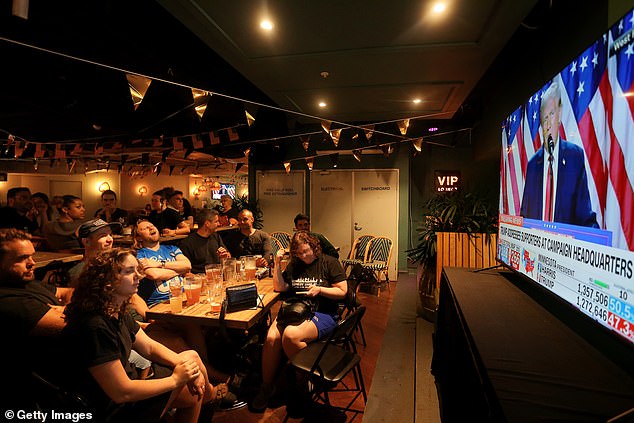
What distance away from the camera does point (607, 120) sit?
1211 mm

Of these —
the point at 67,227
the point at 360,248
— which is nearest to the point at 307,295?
the point at 67,227

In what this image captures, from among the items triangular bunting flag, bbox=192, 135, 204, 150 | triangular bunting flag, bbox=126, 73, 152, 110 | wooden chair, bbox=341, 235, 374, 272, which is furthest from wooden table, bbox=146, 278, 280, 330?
wooden chair, bbox=341, 235, 374, 272

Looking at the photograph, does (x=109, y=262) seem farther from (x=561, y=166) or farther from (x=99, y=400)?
(x=561, y=166)

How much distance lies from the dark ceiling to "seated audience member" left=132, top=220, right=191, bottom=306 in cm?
139

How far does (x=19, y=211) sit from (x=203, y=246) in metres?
4.18

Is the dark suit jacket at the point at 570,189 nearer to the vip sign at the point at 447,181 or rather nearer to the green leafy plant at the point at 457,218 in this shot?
the green leafy plant at the point at 457,218

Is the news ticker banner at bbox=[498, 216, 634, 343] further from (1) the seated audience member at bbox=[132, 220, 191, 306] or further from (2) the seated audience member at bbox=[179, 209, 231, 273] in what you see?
(2) the seated audience member at bbox=[179, 209, 231, 273]

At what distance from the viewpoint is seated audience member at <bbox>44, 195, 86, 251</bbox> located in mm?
3859

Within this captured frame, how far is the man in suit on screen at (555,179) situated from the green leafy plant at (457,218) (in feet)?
5.70

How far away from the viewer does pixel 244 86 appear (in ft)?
15.1

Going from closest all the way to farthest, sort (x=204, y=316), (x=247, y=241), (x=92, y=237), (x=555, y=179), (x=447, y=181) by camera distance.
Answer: (x=555, y=179)
(x=204, y=316)
(x=92, y=237)
(x=247, y=241)
(x=447, y=181)

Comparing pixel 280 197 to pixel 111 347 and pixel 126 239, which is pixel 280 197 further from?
pixel 111 347

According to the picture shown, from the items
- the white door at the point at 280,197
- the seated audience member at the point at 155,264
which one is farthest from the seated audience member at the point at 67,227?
the white door at the point at 280,197

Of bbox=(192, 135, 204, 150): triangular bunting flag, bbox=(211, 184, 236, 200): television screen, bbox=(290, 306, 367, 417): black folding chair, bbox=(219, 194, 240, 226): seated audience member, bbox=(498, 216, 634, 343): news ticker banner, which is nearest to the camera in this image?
bbox=(498, 216, 634, 343): news ticker banner
